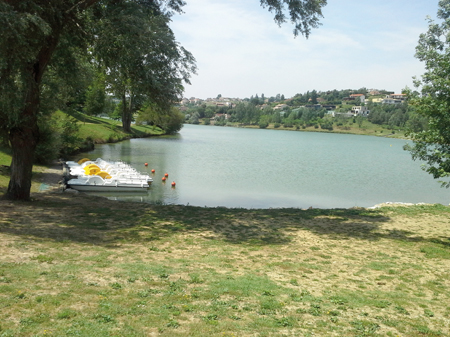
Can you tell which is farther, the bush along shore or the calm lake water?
the calm lake water

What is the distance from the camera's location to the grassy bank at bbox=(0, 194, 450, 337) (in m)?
5.72

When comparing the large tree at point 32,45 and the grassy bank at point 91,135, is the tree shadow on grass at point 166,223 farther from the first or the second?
the grassy bank at point 91,135

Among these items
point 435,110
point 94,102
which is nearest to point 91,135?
point 94,102

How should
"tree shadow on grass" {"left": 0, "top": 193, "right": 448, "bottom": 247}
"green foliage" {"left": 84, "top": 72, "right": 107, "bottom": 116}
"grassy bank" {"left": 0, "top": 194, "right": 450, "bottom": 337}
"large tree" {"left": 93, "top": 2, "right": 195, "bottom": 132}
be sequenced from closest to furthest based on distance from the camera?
"grassy bank" {"left": 0, "top": 194, "right": 450, "bottom": 337}, "tree shadow on grass" {"left": 0, "top": 193, "right": 448, "bottom": 247}, "large tree" {"left": 93, "top": 2, "right": 195, "bottom": 132}, "green foliage" {"left": 84, "top": 72, "right": 107, "bottom": 116}

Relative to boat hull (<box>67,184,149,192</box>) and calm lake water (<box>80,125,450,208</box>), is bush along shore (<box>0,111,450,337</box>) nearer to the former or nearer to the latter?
boat hull (<box>67,184,149,192</box>)

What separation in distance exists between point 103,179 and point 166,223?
11.6m

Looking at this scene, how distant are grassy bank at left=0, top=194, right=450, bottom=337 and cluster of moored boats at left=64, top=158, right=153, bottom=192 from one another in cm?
727

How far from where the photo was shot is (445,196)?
28.7 m

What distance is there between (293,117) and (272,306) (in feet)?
585

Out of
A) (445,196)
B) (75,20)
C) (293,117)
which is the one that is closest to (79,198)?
(75,20)

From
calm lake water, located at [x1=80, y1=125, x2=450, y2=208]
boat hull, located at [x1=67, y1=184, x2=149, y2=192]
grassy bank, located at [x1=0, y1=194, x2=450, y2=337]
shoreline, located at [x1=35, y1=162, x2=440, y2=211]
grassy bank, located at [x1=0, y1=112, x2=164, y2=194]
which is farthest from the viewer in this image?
calm lake water, located at [x1=80, y1=125, x2=450, y2=208]

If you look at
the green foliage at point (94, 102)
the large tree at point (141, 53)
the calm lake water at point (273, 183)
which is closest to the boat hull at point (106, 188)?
the calm lake water at point (273, 183)

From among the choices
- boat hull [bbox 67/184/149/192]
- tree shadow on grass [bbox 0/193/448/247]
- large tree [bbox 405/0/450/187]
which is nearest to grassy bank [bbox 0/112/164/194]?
boat hull [bbox 67/184/149/192]

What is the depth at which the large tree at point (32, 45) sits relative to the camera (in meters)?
11.6
